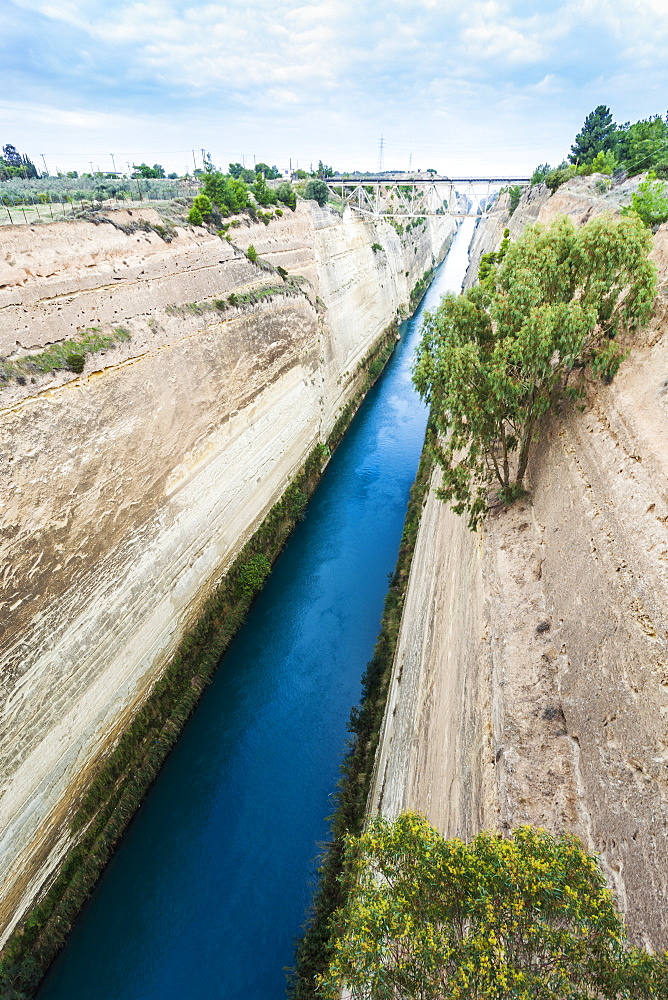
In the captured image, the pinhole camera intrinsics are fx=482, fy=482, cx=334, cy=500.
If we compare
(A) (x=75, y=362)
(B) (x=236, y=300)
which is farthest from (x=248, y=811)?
(B) (x=236, y=300)

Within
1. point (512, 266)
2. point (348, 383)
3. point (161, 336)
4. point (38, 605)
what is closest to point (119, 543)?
point (38, 605)

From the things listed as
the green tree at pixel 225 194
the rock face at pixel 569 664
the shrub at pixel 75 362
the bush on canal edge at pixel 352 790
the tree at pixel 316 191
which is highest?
the tree at pixel 316 191

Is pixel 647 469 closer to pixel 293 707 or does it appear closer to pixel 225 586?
pixel 293 707

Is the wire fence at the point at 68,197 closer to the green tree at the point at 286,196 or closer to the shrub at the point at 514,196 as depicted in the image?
the green tree at the point at 286,196

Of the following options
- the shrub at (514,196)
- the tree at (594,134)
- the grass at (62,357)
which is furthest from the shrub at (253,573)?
the shrub at (514,196)

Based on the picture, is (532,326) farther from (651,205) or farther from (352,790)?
(352,790)

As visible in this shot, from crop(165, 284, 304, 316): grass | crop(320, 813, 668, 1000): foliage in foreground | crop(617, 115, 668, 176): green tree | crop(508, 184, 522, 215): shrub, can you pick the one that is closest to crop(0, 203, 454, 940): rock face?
crop(165, 284, 304, 316): grass
